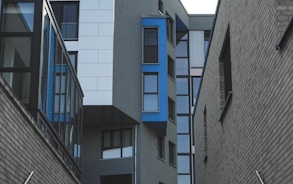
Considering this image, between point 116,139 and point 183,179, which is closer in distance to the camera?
point 116,139

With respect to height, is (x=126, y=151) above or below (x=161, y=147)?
below

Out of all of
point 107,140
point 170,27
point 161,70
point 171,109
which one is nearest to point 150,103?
point 161,70

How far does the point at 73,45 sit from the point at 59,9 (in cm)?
242

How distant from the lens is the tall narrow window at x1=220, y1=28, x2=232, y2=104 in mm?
15648

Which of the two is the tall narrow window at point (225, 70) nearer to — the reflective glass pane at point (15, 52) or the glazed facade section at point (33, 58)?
the glazed facade section at point (33, 58)

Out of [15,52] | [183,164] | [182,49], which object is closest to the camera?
[15,52]

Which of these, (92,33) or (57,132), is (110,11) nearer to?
(92,33)

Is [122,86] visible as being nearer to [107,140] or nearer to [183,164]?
[107,140]

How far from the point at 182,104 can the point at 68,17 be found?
60.0 ft

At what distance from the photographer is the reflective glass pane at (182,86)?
47.7 m

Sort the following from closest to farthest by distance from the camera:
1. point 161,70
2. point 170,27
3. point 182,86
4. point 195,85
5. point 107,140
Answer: point 107,140 < point 161,70 < point 170,27 < point 182,86 < point 195,85

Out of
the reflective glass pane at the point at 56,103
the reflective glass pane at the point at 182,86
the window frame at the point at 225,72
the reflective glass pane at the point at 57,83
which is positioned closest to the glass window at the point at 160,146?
the reflective glass pane at the point at 182,86

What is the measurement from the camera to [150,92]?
3300 centimetres

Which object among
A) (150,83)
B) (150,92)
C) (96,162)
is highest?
(150,83)
